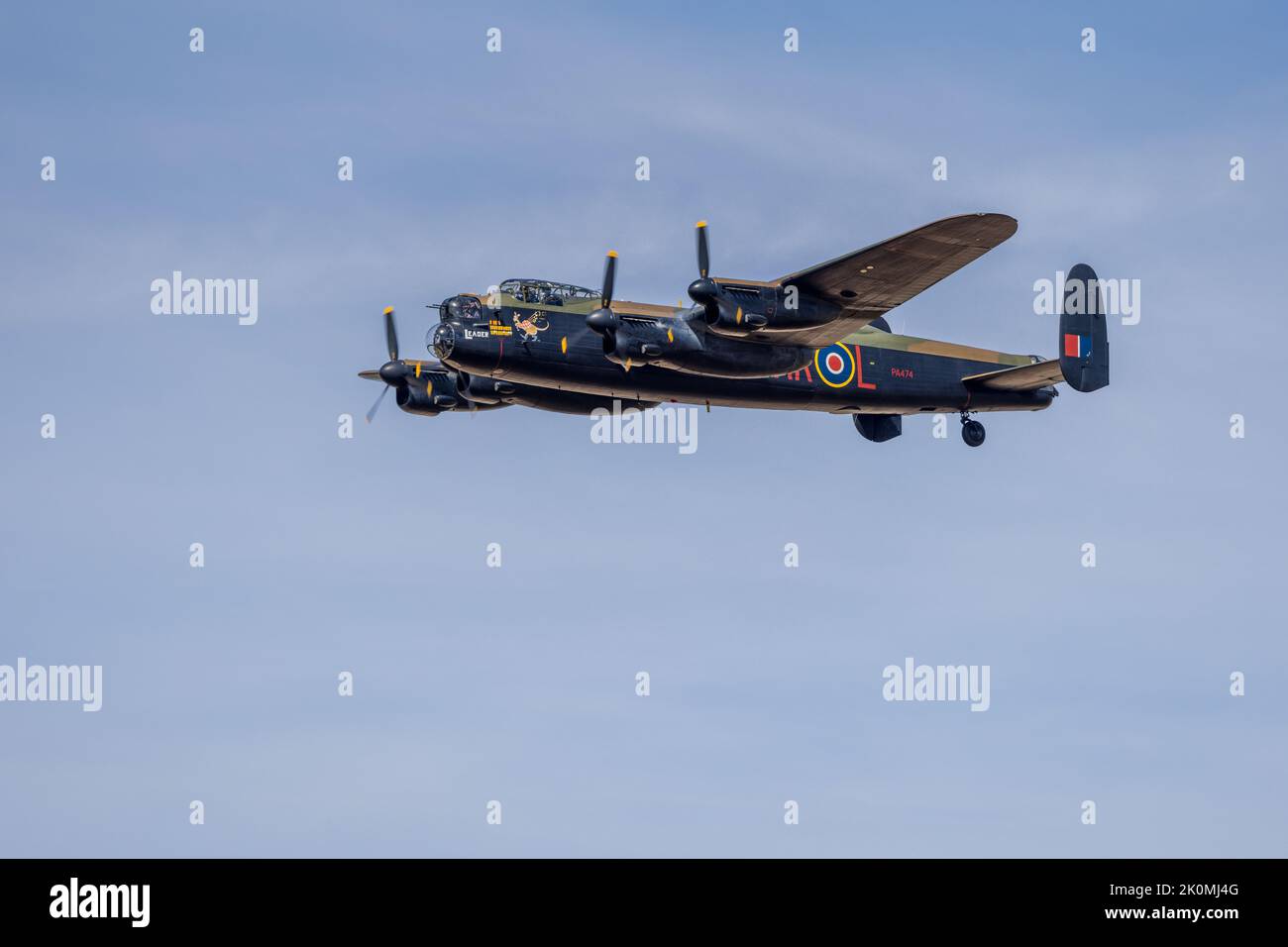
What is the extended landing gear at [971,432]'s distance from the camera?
48.9m

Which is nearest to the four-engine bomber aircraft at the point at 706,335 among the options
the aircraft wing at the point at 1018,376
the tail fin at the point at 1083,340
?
the aircraft wing at the point at 1018,376

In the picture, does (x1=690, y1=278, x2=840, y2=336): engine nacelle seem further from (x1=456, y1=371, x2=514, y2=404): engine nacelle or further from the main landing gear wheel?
the main landing gear wheel

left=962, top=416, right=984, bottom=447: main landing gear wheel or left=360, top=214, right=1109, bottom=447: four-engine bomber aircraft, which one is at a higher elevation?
left=360, top=214, right=1109, bottom=447: four-engine bomber aircraft

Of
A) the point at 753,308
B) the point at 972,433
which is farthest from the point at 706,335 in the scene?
the point at 972,433

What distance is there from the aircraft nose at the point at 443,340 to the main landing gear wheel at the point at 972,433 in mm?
15369

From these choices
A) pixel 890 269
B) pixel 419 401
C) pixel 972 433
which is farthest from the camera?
pixel 972 433

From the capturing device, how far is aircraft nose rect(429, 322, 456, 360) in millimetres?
41969

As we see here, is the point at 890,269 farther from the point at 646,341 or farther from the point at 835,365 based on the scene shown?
the point at 646,341

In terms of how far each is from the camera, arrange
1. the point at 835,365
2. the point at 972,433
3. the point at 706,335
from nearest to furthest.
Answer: the point at 706,335
the point at 835,365
the point at 972,433

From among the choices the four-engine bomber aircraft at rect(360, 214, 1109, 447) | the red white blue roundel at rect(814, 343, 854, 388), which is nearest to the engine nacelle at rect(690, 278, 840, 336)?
the four-engine bomber aircraft at rect(360, 214, 1109, 447)

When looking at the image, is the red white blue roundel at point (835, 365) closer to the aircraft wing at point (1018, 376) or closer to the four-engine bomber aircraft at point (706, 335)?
the four-engine bomber aircraft at point (706, 335)

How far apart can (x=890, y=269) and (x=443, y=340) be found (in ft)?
35.3

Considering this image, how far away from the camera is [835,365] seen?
152 ft

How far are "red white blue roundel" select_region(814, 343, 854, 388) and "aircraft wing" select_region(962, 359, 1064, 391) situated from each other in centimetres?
384
